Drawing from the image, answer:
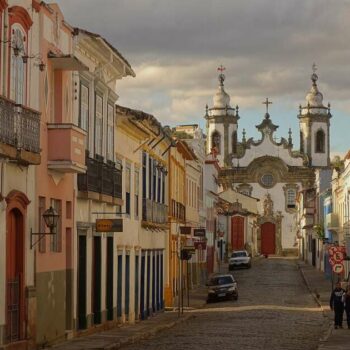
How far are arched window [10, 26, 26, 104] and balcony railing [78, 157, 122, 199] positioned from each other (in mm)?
4829

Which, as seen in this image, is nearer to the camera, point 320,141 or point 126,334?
point 126,334

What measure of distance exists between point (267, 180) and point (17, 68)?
99732 millimetres

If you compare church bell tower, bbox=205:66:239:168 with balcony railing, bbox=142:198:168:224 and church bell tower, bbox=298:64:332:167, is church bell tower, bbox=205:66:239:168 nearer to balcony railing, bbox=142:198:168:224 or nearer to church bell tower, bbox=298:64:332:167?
church bell tower, bbox=298:64:332:167

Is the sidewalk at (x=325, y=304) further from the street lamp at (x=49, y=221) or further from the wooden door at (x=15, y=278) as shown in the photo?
the wooden door at (x=15, y=278)

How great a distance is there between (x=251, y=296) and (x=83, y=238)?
25.2 m

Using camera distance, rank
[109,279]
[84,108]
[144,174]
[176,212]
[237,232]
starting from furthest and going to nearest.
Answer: [237,232], [176,212], [144,174], [109,279], [84,108]

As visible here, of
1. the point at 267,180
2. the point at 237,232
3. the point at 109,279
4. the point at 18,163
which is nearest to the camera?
the point at 18,163

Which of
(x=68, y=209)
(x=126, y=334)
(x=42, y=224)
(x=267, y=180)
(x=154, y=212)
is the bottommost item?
(x=126, y=334)

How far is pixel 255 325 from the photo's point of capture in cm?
3062

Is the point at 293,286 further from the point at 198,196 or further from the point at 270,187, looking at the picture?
the point at 270,187

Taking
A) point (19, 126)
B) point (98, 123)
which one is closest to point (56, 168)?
point (19, 126)

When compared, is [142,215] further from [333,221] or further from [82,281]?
[333,221]

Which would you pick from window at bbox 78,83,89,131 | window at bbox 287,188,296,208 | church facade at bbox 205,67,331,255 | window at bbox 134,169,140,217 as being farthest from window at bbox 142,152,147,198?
window at bbox 287,188,296,208

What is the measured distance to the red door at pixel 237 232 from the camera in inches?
3893
